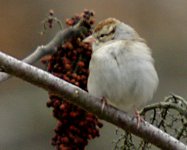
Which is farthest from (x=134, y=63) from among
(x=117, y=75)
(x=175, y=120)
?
(x=175, y=120)

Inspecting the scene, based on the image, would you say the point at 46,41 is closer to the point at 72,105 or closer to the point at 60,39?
the point at 60,39

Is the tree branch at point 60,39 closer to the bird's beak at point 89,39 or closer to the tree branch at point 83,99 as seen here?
the bird's beak at point 89,39

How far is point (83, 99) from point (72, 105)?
0.15 metres

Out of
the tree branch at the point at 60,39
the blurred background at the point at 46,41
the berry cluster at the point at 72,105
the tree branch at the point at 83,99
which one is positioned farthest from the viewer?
the blurred background at the point at 46,41

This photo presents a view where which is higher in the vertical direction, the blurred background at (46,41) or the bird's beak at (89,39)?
the blurred background at (46,41)

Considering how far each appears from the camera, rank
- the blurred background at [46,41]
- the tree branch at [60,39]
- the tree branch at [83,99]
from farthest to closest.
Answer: the blurred background at [46,41] < the tree branch at [60,39] < the tree branch at [83,99]

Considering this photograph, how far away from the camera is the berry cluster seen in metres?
2.50

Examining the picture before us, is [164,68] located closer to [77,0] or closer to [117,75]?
[77,0]

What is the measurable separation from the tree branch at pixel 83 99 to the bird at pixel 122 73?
174mm

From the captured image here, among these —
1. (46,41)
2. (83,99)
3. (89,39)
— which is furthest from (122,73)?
(46,41)

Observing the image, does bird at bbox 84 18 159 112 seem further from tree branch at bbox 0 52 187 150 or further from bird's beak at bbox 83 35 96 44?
tree branch at bbox 0 52 187 150

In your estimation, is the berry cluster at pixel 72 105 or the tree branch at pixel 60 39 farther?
the tree branch at pixel 60 39

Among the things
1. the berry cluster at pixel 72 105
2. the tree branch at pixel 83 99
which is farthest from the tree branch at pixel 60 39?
the tree branch at pixel 83 99

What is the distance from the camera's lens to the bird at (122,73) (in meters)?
2.69
